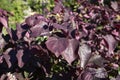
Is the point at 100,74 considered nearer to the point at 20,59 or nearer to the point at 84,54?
the point at 84,54

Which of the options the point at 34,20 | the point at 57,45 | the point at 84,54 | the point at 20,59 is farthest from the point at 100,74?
the point at 34,20

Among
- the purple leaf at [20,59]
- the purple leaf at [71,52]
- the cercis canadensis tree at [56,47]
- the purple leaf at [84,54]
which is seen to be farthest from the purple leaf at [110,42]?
the purple leaf at [20,59]

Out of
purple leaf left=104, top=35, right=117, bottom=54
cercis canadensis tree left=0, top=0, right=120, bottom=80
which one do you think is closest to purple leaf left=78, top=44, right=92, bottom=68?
cercis canadensis tree left=0, top=0, right=120, bottom=80

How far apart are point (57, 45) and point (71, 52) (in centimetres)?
10

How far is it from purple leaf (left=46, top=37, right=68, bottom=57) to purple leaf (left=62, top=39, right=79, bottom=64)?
0.14 feet

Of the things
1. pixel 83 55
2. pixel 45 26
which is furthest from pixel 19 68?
pixel 83 55

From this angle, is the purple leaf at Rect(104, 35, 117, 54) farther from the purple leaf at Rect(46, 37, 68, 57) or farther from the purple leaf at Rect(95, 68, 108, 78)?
the purple leaf at Rect(46, 37, 68, 57)

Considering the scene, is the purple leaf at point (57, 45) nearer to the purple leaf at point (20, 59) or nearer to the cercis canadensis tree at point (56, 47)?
the cercis canadensis tree at point (56, 47)

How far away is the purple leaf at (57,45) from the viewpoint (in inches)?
74.2

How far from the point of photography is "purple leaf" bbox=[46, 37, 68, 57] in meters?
1.88

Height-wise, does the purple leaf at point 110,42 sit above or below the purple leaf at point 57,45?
below

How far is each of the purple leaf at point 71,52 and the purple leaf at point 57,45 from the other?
0.14ft

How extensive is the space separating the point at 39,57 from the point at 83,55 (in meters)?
0.39

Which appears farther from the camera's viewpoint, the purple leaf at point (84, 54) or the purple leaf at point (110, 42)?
the purple leaf at point (110, 42)
